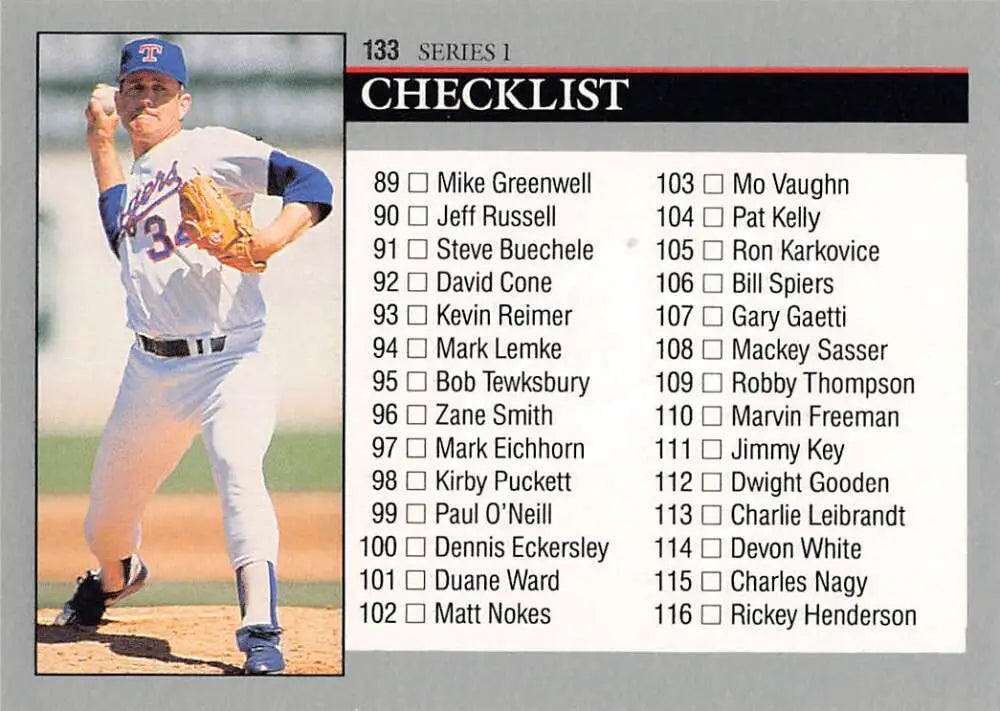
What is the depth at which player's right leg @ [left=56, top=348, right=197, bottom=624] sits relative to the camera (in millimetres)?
3094

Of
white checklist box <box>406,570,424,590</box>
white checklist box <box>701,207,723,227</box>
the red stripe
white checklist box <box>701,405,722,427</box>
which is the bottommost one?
white checklist box <box>406,570,424,590</box>

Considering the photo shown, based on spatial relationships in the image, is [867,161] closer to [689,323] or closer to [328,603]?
[689,323]

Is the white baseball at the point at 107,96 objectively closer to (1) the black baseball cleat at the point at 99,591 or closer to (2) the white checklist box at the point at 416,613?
(1) the black baseball cleat at the point at 99,591

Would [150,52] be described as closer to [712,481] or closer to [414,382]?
[414,382]

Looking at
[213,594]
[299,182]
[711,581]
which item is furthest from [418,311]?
[711,581]

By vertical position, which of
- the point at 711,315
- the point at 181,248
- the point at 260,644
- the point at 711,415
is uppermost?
the point at 181,248

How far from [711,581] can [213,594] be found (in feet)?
4.07

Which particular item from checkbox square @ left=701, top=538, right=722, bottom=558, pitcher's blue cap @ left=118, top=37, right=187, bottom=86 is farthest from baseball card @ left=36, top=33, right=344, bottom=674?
checkbox square @ left=701, top=538, right=722, bottom=558

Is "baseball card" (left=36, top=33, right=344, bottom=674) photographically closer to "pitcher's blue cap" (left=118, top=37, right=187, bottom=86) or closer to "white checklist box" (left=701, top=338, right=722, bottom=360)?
"pitcher's blue cap" (left=118, top=37, right=187, bottom=86)

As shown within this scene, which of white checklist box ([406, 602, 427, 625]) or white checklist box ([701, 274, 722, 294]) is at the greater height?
white checklist box ([701, 274, 722, 294])

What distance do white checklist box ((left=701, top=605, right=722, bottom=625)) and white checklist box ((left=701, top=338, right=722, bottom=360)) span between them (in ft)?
2.05

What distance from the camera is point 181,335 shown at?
309 cm

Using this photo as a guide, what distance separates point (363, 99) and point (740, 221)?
39.1 inches

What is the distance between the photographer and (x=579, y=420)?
3109 millimetres
